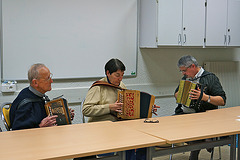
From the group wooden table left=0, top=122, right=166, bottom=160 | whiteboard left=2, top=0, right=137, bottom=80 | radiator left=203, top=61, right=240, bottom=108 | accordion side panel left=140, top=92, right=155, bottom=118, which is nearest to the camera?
wooden table left=0, top=122, right=166, bottom=160

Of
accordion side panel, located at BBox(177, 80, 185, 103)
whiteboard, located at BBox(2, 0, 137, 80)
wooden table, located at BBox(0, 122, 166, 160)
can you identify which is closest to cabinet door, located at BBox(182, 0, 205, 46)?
whiteboard, located at BBox(2, 0, 137, 80)

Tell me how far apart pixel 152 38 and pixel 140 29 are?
296 millimetres

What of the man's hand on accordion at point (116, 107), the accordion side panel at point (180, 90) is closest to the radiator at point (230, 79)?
the accordion side panel at point (180, 90)

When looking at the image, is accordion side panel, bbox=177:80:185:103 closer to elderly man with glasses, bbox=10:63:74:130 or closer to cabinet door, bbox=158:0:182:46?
cabinet door, bbox=158:0:182:46

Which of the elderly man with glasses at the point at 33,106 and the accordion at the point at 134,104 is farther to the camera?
the accordion at the point at 134,104

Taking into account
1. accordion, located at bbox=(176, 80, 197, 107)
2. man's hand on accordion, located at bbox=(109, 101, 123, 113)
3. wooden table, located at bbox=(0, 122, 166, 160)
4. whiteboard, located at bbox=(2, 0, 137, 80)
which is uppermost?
whiteboard, located at bbox=(2, 0, 137, 80)

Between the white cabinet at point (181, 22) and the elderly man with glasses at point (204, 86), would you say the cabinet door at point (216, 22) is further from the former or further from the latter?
the elderly man with glasses at point (204, 86)

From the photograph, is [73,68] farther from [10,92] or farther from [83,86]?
[10,92]

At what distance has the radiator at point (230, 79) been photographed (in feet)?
18.6

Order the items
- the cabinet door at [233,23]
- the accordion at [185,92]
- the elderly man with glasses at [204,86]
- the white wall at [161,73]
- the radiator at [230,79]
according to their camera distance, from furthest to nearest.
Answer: the radiator at [230,79] → the cabinet door at [233,23] → the white wall at [161,73] → the elderly man with glasses at [204,86] → the accordion at [185,92]

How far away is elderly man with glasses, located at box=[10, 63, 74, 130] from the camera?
2.76 metres

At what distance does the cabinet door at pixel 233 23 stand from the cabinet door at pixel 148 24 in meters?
1.39

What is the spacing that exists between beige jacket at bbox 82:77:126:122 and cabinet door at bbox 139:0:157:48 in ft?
4.69

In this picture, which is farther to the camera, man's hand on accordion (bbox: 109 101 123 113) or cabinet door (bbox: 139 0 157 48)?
cabinet door (bbox: 139 0 157 48)
